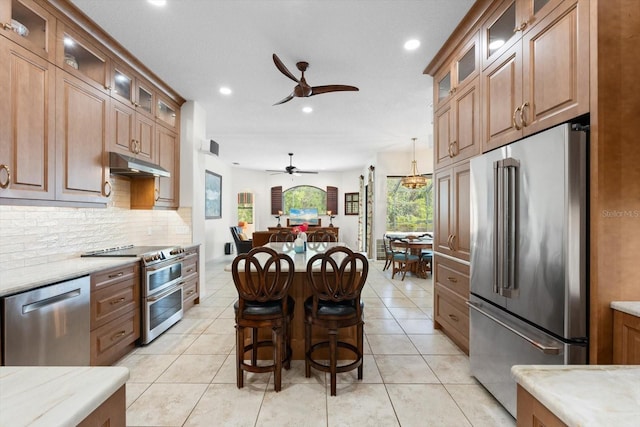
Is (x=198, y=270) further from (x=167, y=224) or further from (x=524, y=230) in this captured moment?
(x=524, y=230)

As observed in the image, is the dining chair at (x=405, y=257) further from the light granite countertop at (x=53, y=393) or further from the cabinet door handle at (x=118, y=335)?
the light granite countertop at (x=53, y=393)

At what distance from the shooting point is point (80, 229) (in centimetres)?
287

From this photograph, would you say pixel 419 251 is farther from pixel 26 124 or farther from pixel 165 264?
pixel 26 124

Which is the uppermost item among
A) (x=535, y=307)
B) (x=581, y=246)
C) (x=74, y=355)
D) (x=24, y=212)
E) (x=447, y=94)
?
(x=447, y=94)

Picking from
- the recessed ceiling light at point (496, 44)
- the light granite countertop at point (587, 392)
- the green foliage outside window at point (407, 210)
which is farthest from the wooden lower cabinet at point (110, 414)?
the green foliage outside window at point (407, 210)

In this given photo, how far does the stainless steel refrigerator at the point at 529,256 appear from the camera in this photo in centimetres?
146

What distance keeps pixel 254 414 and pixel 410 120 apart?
4.67m

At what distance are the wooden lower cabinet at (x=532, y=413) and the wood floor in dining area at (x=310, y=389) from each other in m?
1.13

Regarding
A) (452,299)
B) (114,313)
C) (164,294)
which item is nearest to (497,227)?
(452,299)

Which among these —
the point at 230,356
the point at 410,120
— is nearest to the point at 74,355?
the point at 230,356

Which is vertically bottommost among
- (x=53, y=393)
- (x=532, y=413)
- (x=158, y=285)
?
(x=158, y=285)

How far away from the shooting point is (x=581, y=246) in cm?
146

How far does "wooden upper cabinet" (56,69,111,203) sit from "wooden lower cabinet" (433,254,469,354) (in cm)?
338

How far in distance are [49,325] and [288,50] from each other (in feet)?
9.50
